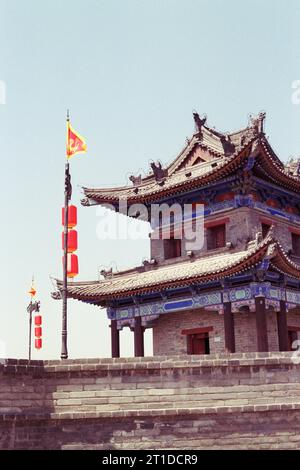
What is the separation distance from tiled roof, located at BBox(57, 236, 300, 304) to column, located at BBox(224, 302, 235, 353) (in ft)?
3.78

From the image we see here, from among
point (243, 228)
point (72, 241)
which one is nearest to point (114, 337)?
point (243, 228)

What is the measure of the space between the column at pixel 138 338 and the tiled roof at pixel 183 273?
115 centimetres

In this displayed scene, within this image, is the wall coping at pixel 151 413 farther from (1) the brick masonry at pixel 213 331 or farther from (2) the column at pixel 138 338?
(2) the column at pixel 138 338

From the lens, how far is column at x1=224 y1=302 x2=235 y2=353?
19.2 metres

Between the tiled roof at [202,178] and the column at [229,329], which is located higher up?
the tiled roof at [202,178]

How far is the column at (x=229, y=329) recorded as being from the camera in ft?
63.2

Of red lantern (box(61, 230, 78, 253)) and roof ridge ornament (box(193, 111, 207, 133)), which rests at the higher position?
roof ridge ornament (box(193, 111, 207, 133))

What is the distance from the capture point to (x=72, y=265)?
17891 millimetres

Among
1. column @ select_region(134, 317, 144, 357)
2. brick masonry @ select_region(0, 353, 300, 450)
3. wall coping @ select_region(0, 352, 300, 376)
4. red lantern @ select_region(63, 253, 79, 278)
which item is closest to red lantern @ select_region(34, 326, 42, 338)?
column @ select_region(134, 317, 144, 357)

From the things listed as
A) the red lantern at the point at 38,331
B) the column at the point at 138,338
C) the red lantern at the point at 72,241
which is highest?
the red lantern at the point at 72,241

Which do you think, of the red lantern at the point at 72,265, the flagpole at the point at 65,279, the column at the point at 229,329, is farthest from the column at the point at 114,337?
the flagpole at the point at 65,279

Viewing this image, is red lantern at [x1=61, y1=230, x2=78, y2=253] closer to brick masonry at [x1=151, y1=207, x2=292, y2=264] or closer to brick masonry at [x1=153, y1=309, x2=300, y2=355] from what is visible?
brick masonry at [x1=151, y1=207, x2=292, y2=264]
